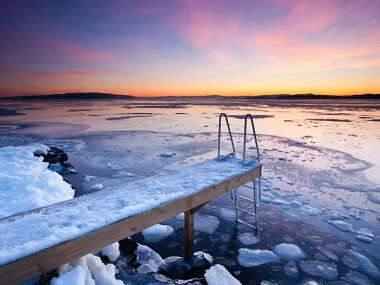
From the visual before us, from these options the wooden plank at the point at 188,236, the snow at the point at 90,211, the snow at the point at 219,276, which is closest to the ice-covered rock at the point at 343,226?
the snow at the point at 90,211

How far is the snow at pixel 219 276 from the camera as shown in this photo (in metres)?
3.29

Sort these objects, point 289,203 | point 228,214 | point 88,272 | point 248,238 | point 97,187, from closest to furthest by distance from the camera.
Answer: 1. point 88,272
2. point 248,238
3. point 228,214
4. point 289,203
5. point 97,187

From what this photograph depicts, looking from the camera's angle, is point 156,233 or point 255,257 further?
point 156,233

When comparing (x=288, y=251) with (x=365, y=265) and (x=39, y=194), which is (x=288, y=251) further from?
(x=39, y=194)

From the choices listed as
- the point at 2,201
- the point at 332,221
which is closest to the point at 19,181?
the point at 2,201

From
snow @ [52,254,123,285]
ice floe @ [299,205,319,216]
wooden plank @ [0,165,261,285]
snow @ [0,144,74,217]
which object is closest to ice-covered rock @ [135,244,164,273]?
snow @ [52,254,123,285]

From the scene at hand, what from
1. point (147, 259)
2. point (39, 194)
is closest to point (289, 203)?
point (147, 259)

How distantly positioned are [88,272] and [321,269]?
10.3 ft

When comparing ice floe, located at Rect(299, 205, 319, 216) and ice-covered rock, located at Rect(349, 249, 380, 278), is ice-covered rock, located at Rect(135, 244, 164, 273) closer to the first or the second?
ice-covered rock, located at Rect(349, 249, 380, 278)

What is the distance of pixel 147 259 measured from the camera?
3754 mm

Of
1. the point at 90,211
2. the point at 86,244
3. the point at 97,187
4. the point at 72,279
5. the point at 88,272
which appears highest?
the point at 90,211

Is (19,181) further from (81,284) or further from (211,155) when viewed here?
(211,155)

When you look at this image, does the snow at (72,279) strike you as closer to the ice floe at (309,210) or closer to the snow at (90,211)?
the snow at (90,211)

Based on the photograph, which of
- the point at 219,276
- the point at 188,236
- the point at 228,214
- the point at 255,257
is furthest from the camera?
the point at 228,214
